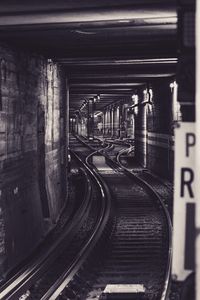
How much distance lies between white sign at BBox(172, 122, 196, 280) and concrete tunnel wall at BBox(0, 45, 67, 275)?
679 cm

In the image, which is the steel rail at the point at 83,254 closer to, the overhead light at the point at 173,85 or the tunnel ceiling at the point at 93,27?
the tunnel ceiling at the point at 93,27

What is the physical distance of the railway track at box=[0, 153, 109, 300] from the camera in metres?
8.40

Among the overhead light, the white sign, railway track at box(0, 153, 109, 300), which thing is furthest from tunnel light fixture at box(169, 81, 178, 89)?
the white sign

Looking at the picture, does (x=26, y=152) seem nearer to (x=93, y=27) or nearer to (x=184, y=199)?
(x=93, y=27)

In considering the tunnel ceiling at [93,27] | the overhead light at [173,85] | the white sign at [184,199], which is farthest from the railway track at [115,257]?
the white sign at [184,199]

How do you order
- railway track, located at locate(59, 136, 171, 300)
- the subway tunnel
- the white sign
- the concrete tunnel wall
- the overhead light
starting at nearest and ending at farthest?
the white sign
the subway tunnel
railway track, located at locate(59, 136, 171, 300)
the concrete tunnel wall
the overhead light

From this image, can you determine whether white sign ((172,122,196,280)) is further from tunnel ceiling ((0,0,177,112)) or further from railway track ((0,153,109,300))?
railway track ((0,153,109,300))

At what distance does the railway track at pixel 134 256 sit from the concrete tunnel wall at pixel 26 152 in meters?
1.74

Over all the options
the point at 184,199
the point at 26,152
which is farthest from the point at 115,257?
the point at 184,199

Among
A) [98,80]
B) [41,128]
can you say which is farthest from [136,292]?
[98,80]

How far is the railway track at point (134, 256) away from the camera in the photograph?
8.27 meters

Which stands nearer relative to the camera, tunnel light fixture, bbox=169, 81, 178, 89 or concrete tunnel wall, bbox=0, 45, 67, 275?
concrete tunnel wall, bbox=0, 45, 67, 275

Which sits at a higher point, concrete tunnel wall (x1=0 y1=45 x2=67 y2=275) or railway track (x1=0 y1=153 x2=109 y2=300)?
concrete tunnel wall (x1=0 y1=45 x2=67 y2=275)

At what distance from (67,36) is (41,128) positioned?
4187 mm
